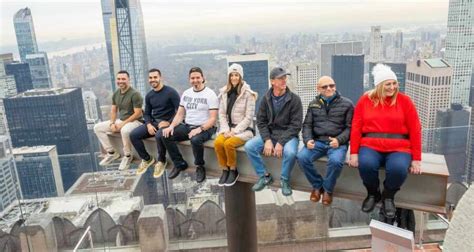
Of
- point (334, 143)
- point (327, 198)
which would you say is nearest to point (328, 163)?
point (334, 143)

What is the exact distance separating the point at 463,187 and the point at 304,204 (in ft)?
5.12

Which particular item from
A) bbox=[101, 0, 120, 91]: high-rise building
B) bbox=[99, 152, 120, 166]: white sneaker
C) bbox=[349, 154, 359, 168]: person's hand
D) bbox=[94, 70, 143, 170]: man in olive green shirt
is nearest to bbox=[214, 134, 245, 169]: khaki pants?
bbox=[349, 154, 359, 168]: person's hand

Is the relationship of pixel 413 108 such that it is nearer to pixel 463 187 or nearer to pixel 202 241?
pixel 463 187

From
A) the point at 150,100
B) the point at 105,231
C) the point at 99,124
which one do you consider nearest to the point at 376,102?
the point at 150,100

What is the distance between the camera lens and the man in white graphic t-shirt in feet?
9.76

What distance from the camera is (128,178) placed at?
445 centimetres

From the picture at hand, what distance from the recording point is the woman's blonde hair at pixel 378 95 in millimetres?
2297

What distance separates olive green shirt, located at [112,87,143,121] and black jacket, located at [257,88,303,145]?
4.18 ft

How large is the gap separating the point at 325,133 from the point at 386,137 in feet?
1.33

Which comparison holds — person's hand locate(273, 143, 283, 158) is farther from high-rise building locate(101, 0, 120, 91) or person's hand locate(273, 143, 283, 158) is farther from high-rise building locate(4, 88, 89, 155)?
high-rise building locate(101, 0, 120, 91)

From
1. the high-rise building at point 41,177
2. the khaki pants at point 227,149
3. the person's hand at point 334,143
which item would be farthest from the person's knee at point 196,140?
the high-rise building at point 41,177

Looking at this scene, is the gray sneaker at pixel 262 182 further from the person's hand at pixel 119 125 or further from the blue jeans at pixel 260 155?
the person's hand at pixel 119 125

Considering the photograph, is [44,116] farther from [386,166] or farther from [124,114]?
[386,166]

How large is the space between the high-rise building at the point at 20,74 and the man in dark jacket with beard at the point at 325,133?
18.3 metres
